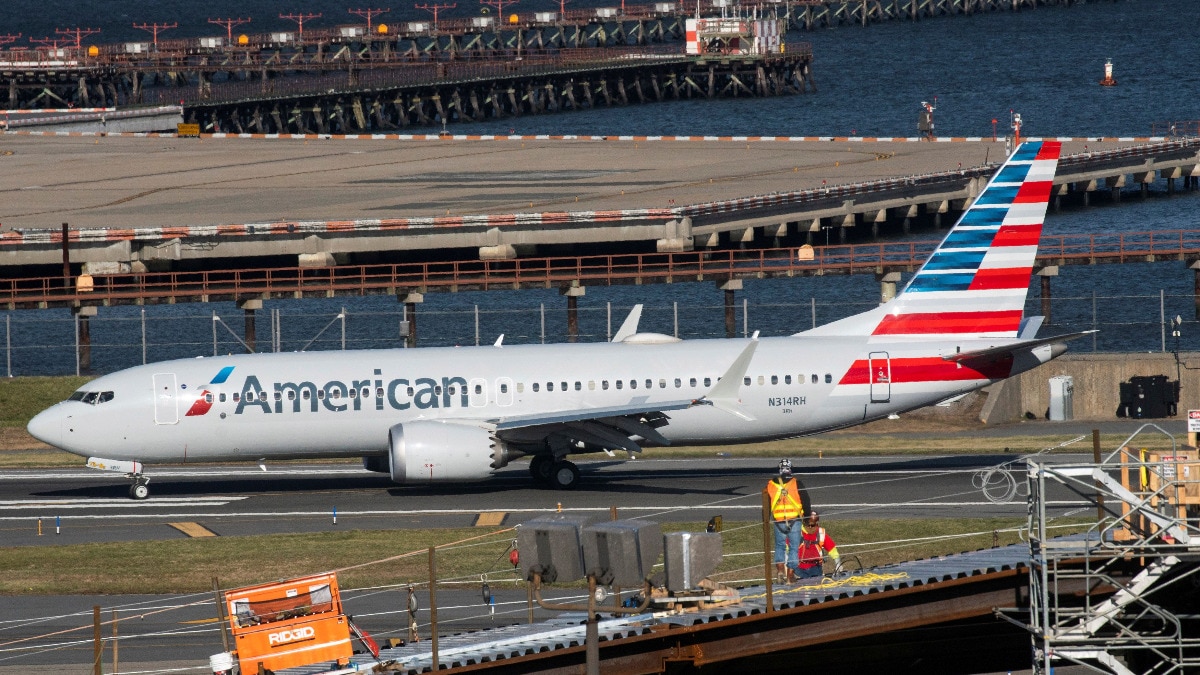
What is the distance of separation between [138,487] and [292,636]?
22943 millimetres

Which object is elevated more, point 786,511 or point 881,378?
point 881,378

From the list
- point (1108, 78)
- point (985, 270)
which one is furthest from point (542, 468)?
point (1108, 78)

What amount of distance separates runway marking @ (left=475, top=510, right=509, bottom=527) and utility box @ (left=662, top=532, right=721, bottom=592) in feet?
64.9

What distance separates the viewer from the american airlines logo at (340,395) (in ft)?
139

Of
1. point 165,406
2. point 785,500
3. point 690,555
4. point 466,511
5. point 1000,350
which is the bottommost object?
point 466,511

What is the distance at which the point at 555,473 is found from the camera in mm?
43375

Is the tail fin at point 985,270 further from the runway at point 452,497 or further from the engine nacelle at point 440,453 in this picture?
the engine nacelle at point 440,453

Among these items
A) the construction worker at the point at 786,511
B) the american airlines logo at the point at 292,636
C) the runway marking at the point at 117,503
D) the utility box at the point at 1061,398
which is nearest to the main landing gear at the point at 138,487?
the runway marking at the point at 117,503

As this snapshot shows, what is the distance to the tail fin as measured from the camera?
43281 millimetres

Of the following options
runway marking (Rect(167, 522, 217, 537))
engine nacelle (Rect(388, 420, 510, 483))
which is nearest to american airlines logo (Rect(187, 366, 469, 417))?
engine nacelle (Rect(388, 420, 510, 483))

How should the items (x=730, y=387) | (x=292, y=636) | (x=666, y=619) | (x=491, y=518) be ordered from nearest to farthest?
(x=666, y=619)
(x=292, y=636)
(x=491, y=518)
(x=730, y=387)

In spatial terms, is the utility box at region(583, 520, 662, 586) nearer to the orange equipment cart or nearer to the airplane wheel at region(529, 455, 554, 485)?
the orange equipment cart

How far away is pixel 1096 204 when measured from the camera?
11425 cm

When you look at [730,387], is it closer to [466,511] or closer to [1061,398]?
[466,511]
